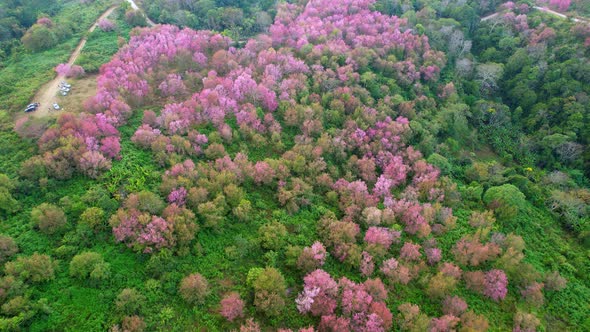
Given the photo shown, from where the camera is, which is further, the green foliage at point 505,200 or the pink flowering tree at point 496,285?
the green foliage at point 505,200

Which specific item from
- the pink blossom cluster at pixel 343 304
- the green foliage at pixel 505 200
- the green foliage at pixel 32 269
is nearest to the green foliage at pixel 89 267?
the green foliage at pixel 32 269

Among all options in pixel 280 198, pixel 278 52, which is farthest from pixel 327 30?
pixel 280 198

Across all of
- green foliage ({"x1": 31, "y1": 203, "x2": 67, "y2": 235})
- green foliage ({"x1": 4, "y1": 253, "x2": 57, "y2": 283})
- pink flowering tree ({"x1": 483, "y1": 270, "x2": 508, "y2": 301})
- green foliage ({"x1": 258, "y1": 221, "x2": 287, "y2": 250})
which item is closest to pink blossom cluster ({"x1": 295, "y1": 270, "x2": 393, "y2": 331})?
green foliage ({"x1": 258, "y1": 221, "x2": 287, "y2": 250})

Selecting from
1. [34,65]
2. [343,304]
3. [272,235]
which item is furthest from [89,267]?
[34,65]

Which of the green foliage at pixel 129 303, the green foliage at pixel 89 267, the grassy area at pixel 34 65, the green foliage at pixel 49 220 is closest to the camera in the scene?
the green foliage at pixel 129 303

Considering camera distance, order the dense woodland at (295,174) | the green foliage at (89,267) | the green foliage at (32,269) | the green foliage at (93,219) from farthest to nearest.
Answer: the green foliage at (93,219)
the dense woodland at (295,174)
the green foliage at (89,267)
the green foliage at (32,269)

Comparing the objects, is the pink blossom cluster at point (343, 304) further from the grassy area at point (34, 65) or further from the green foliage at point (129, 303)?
the grassy area at point (34, 65)

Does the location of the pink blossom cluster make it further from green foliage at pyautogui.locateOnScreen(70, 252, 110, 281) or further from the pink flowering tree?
green foliage at pyautogui.locateOnScreen(70, 252, 110, 281)

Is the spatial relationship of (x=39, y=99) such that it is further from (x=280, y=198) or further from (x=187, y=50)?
(x=280, y=198)
